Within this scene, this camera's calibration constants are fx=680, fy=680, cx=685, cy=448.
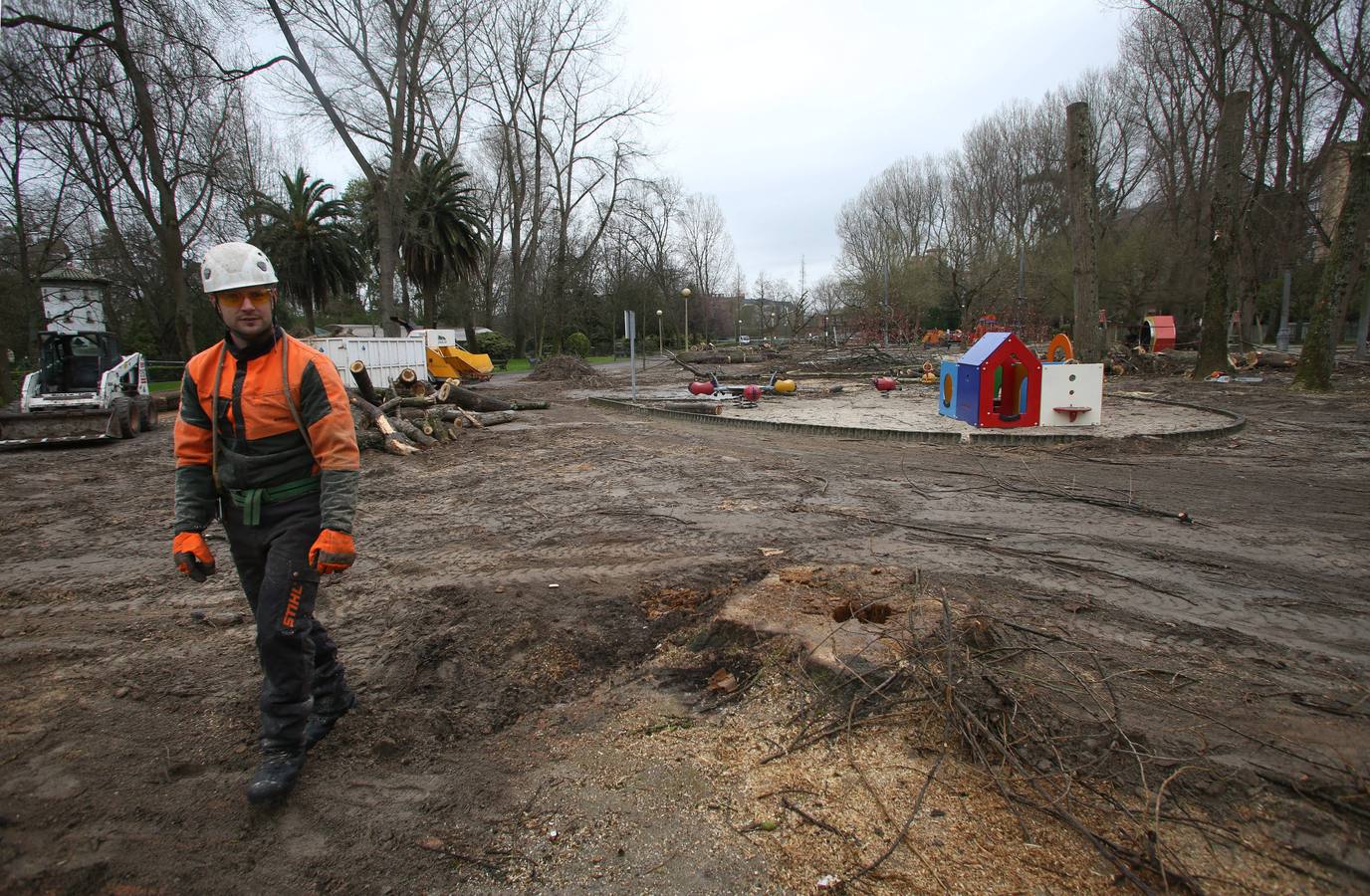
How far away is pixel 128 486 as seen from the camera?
815cm

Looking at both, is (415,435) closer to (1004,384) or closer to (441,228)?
(1004,384)

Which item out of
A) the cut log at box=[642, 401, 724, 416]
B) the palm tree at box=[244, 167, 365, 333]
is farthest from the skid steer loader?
the palm tree at box=[244, 167, 365, 333]

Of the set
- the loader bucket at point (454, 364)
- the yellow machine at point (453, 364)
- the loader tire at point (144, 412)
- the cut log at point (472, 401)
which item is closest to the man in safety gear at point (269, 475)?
the cut log at point (472, 401)

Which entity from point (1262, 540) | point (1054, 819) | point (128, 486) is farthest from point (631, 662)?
point (128, 486)

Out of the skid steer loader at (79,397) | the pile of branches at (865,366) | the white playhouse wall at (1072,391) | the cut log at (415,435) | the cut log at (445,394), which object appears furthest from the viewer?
the pile of branches at (865,366)

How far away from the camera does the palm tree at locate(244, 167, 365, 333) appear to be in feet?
108

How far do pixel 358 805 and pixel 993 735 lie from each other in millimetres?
2359

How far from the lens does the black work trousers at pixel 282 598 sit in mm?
2541

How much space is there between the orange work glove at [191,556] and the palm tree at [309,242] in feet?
110

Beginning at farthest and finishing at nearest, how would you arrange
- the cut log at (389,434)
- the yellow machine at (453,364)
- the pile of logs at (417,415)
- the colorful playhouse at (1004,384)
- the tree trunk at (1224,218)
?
1. the yellow machine at (453,364)
2. the tree trunk at (1224,218)
3. the colorful playhouse at (1004,384)
4. the pile of logs at (417,415)
5. the cut log at (389,434)

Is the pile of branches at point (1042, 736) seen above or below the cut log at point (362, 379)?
below

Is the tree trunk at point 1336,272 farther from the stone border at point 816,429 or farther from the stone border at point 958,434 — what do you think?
the stone border at point 816,429

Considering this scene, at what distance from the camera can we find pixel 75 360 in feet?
41.9

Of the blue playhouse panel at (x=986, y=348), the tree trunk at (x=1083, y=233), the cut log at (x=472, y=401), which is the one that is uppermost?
the tree trunk at (x=1083, y=233)
